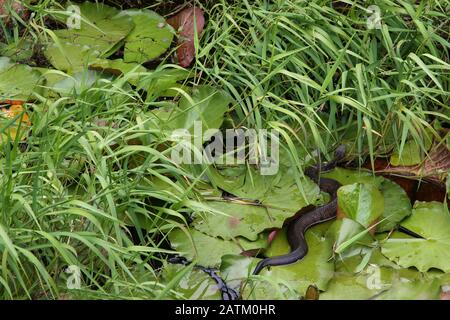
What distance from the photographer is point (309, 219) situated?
2904mm

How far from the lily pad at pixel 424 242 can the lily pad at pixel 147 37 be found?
1.22 metres

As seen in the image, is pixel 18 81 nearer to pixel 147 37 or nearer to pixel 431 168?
pixel 147 37

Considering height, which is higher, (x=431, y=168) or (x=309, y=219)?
(x=431, y=168)

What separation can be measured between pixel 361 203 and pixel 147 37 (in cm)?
122

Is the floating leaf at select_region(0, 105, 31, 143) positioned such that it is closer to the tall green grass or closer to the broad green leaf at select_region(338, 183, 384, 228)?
the tall green grass

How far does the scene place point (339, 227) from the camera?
8.98 feet

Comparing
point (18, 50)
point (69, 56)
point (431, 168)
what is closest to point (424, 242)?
point (431, 168)

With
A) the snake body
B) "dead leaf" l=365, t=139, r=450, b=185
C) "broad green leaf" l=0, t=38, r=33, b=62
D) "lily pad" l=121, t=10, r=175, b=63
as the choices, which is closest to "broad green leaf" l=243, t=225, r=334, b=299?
the snake body

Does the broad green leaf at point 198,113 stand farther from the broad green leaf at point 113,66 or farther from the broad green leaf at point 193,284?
the broad green leaf at point 193,284

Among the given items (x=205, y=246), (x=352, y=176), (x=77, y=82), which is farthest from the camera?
(x=77, y=82)

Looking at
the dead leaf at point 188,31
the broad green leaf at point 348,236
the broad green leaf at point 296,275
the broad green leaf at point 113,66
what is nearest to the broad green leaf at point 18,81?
the broad green leaf at point 113,66

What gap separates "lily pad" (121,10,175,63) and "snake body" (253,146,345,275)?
2.71ft
